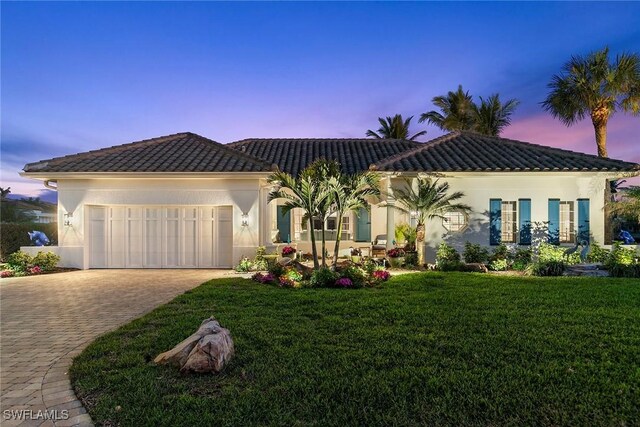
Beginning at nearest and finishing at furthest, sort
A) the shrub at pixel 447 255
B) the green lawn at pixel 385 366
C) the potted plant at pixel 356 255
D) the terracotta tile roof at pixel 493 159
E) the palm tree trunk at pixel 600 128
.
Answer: the green lawn at pixel 385 366 → the shrub at pixel 447 255 → the terracotta tile roof at pixel 493 159 → the potted plant at pixel 356 255 → the palm tree trunk at pixel 600 128

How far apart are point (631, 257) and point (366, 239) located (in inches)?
416

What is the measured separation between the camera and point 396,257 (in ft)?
44.0

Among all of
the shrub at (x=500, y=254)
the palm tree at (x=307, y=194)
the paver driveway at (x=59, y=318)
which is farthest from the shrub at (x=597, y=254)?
the paver driveway at (x=59, y=318)

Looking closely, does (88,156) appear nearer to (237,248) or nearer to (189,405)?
(237,248)

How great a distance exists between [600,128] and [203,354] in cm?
2353

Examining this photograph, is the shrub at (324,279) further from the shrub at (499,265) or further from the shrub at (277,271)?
the shrub at (499,265)

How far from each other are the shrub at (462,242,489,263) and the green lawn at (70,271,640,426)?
548 centimetres

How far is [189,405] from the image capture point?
3535 millimetres

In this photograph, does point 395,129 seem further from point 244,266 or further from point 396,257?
point 244,266

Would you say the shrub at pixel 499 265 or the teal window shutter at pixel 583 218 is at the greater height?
the teal window shutter at pixel 583 218

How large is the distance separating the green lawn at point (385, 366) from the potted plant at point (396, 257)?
5564mm

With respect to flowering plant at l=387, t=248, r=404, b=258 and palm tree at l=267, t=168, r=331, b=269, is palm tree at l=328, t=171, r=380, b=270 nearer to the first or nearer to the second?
palm tree at l=267, t=168, r=331, b=269

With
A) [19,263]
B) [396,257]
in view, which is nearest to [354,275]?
[396,257]

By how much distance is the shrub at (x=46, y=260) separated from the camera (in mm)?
12602
